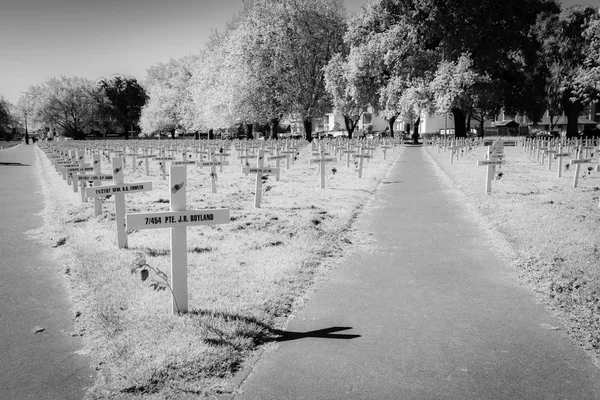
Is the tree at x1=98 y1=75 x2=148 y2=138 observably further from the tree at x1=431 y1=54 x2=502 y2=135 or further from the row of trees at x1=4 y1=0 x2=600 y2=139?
the tree at x1=431 y1=54 x2=502 y2=135

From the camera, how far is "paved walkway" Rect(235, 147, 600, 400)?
10.8ft

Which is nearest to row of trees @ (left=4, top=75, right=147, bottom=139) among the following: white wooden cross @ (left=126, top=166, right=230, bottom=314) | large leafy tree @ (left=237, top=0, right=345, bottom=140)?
large leafy tree @ (left=237, top=0, right=345, bottom=140)

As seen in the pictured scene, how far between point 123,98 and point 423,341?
91.0 meters

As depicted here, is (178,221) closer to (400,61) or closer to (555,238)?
(555,238)

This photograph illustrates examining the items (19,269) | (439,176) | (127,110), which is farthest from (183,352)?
(127,110)

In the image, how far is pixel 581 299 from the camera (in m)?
4.79

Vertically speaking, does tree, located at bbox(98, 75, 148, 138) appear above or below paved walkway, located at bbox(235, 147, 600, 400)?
above

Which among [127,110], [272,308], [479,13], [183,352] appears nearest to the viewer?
[183,352]

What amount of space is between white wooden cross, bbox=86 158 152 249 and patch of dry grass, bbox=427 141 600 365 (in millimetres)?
5347

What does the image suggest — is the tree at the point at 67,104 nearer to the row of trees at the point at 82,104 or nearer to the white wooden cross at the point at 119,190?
the row of trees at the point at 82,104

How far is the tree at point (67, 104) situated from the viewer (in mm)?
75375

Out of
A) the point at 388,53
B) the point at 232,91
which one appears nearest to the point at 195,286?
the point at 388,53

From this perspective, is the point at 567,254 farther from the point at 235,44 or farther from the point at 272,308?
the point at 235,44

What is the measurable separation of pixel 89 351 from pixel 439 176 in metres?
15.5
